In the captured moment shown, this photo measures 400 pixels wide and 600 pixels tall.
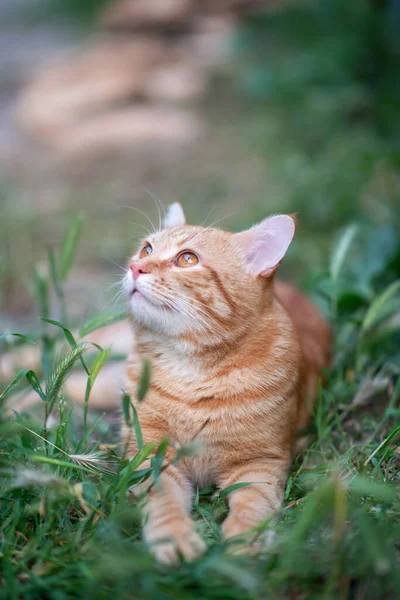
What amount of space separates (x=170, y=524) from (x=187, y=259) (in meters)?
1.05

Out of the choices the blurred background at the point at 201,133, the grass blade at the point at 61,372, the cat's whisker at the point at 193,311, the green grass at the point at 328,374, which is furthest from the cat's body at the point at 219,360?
the blurred background at the point at 201,133

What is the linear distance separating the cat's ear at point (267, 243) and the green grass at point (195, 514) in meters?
0.73

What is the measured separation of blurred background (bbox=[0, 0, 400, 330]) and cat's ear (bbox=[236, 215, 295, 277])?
1031mm

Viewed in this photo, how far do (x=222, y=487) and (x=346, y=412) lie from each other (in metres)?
0.82

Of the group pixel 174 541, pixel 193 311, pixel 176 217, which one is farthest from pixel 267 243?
pixel 174 541

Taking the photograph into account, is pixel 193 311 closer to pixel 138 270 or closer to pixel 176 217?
pixel 138 270

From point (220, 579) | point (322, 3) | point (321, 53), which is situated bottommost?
point (220, 579)

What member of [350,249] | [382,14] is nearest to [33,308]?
[350,249]

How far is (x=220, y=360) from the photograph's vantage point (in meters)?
2.32

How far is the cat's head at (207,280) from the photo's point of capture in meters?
2.28

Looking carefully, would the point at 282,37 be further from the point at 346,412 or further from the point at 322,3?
the point at 346,412

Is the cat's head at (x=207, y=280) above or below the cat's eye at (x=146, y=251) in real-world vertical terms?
below

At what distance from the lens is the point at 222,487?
2264 mm

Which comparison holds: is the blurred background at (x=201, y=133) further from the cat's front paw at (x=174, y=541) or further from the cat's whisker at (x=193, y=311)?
the cat's front paw at (x=174, y=541)
